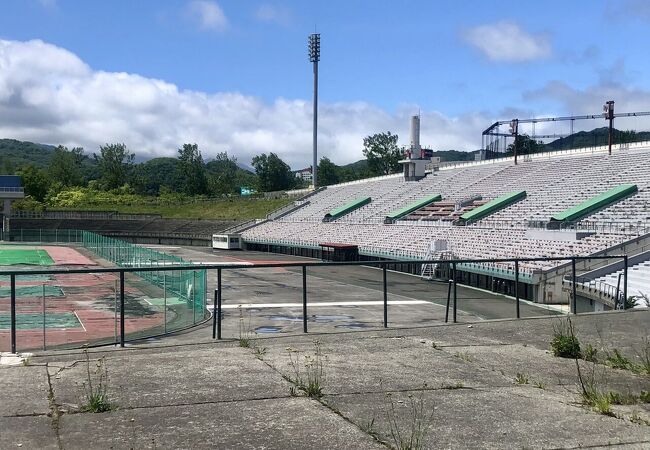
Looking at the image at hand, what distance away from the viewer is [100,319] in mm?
15680

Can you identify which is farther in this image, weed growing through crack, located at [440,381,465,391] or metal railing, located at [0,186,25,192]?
metal railing, located at [0,186,25,192]

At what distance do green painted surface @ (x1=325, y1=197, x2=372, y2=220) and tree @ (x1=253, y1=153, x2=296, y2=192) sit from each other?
7424cm

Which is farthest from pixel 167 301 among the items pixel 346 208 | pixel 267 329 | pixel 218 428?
pixel 346 208

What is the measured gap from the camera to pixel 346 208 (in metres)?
67.6

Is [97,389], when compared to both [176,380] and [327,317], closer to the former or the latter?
[176,380]

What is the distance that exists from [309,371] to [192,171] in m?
130

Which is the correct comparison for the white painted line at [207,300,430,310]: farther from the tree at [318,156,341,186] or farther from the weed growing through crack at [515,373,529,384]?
the tree at [318,156,341,186]

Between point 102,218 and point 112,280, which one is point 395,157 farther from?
point 112,280

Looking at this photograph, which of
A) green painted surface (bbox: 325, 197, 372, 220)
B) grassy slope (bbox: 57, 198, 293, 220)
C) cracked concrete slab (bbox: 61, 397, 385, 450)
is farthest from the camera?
grassy slope (bbox: 57, 198, 293, 220)

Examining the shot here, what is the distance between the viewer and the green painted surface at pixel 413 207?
5744 cm

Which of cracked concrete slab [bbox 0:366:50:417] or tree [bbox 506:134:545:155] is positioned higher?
tree [bbox 506:134:545:155]

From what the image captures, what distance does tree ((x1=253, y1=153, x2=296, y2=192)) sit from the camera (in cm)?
14362

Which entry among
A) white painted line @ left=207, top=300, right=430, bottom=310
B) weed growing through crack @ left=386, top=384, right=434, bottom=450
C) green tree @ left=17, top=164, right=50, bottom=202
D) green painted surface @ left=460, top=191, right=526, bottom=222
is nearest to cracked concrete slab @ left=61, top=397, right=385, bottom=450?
weed growing through crack @ left=386, top=384, right=434, bottom=450

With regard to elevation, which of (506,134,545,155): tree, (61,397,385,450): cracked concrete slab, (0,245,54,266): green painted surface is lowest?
(0,245,54,266): green painted surface
